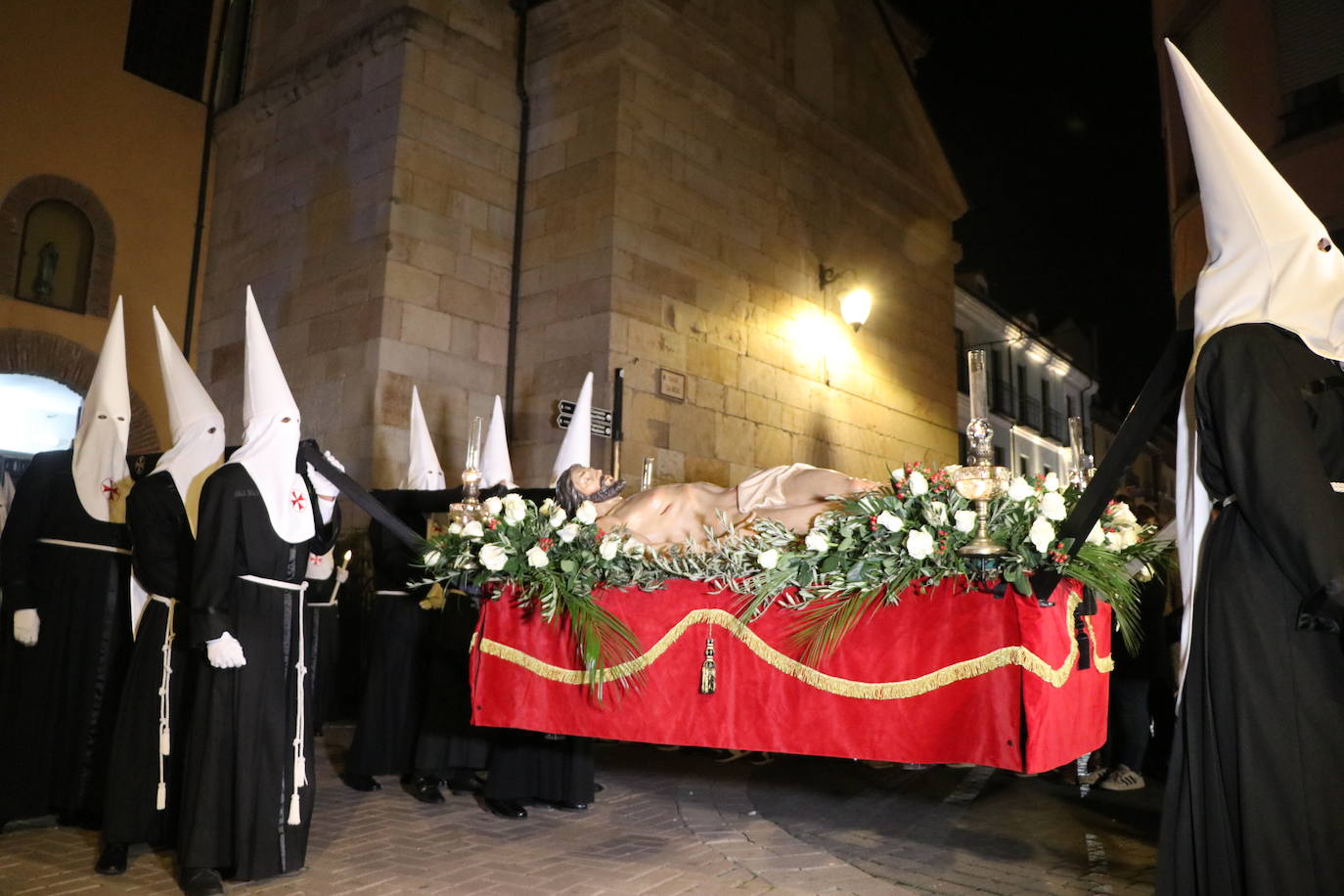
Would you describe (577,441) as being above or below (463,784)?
above

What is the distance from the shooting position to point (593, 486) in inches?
186

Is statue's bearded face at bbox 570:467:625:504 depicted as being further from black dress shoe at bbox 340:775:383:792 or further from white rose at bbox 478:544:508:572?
black dress shoe at bbox 340:775:383:792

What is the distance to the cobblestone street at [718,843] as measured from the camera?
12.7 ft

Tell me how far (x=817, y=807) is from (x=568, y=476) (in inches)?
89.1

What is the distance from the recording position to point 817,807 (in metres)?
5.26

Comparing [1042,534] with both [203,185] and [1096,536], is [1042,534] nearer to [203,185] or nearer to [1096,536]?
[1096,536]

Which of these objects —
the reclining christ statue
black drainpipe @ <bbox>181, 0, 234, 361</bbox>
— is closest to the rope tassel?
the reclining christ statue

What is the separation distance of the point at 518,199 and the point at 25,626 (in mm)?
6487

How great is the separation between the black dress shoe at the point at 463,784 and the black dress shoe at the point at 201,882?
188 cm

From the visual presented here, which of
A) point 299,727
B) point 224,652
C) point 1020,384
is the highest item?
point 1020,384

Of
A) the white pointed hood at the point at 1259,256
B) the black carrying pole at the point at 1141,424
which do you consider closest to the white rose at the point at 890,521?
the black carrying pole at the point at 1141,424

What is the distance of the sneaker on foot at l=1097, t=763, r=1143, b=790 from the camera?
5695 mm

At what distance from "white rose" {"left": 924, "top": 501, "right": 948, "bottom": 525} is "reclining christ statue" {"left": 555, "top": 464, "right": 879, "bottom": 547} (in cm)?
59

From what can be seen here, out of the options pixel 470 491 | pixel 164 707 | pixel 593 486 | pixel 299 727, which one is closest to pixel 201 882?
pixel 299 727
